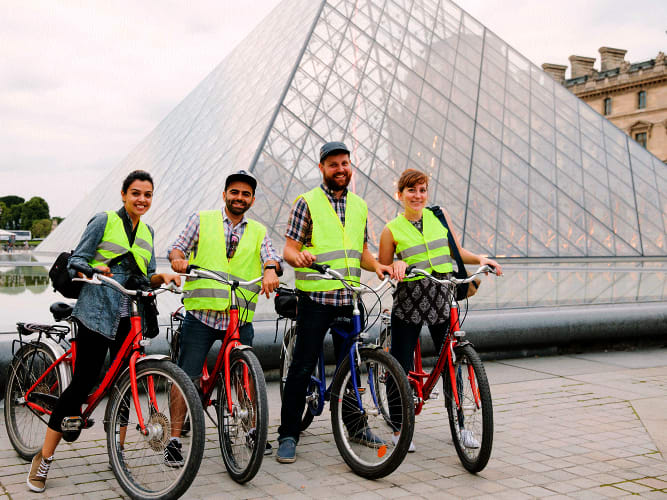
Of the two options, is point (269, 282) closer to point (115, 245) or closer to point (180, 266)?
point (180, 266)

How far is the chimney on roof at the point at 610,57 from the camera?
5812 centimetres

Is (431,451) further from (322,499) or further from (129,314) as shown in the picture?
(129,314)

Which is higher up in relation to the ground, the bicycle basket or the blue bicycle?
the bicycle basket

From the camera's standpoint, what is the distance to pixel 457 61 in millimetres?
22656

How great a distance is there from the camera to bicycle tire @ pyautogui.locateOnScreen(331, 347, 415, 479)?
3232 millimetres

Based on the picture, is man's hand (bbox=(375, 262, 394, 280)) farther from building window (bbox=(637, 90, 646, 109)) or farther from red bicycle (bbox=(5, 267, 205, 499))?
building window (bbox=(637, 90, 646, 109))

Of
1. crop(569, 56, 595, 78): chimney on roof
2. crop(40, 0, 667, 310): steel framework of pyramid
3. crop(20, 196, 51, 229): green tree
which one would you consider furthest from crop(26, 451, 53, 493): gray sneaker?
crop(20, 196, 51, 229): green tree

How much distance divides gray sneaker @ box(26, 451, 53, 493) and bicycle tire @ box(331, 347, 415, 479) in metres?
1.36

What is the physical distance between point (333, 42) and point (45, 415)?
59.6ft

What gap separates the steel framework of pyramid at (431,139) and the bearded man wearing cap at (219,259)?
12.5 meters

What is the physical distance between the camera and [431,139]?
19.8 meters

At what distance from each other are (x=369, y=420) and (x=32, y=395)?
172cm

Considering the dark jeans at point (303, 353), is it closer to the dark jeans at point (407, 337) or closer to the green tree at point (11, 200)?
the dark jeans at point (407, 337)

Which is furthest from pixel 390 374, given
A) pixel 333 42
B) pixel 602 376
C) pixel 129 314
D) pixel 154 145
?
pixel 154 145
